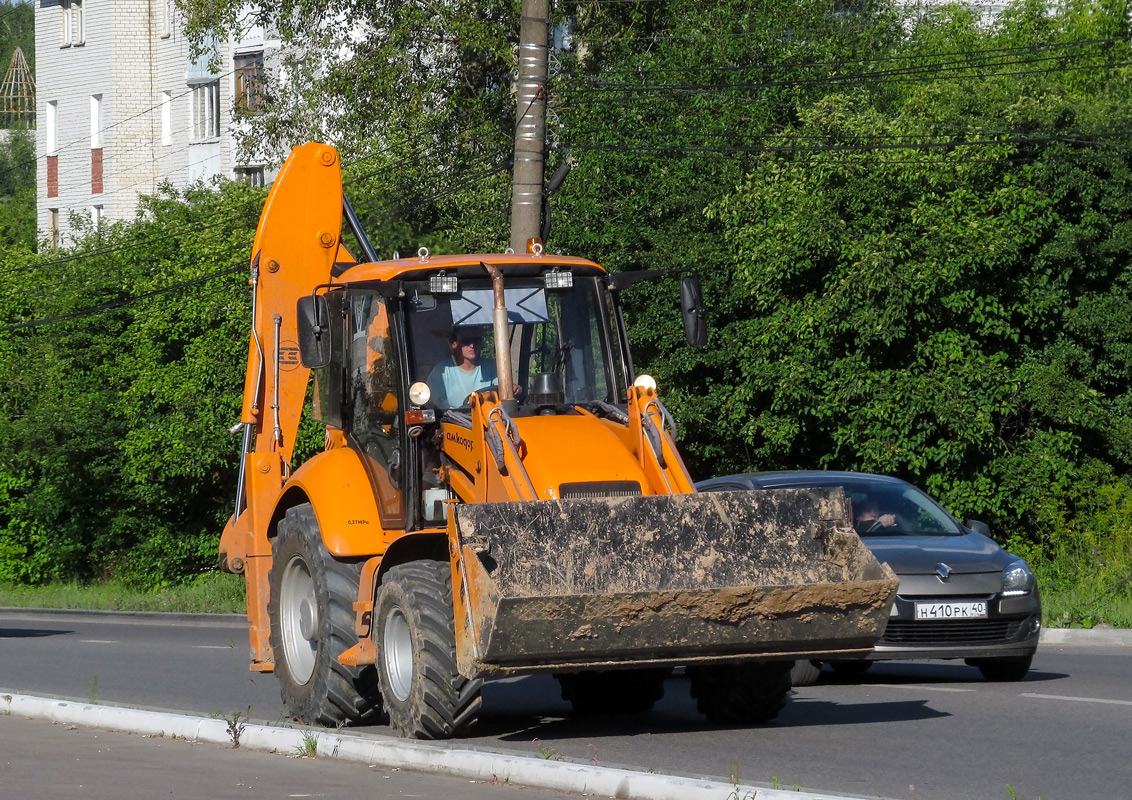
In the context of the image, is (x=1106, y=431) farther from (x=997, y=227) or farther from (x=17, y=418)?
(x=17, y=418)

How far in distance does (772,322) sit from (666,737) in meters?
15.1

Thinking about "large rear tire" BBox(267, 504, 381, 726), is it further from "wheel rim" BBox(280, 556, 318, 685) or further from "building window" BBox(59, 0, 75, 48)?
"building window" BBox(59, 0, 75, 48)

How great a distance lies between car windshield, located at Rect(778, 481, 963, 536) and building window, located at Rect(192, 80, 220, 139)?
43.7 m

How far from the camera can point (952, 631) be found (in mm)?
12383

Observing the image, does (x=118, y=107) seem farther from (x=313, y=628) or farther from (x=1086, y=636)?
(x=313, y=628)

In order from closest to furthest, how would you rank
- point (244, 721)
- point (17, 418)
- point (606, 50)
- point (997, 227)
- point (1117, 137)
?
1. point (244, 721)
2. point (997, 227)
3. point (1117, 137)
4. point (606, 50)
5. point (17, 418)

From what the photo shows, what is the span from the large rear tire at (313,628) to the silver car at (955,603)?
10.7 ft

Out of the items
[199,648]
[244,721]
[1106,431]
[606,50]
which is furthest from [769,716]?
[606,50]

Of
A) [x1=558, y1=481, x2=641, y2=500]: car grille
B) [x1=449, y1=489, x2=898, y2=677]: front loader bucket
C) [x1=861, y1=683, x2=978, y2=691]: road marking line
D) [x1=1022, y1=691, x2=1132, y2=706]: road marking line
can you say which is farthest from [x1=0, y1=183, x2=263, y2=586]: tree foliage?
[x1=449, y1=489, x2=898, y2=677]: front loader bucket

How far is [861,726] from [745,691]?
709 mm

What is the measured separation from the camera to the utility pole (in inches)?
708

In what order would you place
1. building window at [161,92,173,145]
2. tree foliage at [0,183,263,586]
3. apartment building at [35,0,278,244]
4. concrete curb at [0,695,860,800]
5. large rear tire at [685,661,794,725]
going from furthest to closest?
building window at [161,92,173,145] < apartment building at [35,0,278,244] < tree foliage at [0,183,263,586] < large rear tire at [685,661,794,725] < concrete curb at [0,695,860,800]

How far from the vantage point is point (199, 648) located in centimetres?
1934

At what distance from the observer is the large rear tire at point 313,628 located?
34.1 feet
